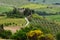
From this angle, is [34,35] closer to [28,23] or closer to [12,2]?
[28,23]

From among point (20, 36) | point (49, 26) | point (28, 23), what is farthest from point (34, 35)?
point (28, 23)

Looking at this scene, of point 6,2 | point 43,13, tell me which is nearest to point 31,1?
point 6,2

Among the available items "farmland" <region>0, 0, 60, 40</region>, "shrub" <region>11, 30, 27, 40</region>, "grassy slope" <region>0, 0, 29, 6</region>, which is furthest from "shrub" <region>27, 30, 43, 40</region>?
"grassy slope" <region>0, 0, 29, 6</region>

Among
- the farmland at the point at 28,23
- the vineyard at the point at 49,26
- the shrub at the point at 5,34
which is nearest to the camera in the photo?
the farmland at the point at 28,23

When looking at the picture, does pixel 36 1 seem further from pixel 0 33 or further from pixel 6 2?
pixel 0 33

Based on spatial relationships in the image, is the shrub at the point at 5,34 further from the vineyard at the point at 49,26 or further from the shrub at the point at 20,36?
the vineyard at the point at 49,26

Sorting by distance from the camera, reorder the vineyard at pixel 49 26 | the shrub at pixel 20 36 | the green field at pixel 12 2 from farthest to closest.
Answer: the green field at pixel 12 2, the vineyard at pixel 49 26, the shrub at pixel 20 36

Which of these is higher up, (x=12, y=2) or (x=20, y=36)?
(x=20, y=36)

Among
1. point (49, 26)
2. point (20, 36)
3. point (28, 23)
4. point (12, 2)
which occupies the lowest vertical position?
point (12, 2)

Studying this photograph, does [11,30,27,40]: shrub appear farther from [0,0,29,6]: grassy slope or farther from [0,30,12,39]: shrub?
[0,0,29,6]: grassy slope

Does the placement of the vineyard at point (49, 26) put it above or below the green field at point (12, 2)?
above

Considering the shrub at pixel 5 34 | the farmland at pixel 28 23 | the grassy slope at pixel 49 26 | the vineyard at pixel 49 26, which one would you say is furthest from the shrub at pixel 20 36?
the grassy slope at pixel 49 26
